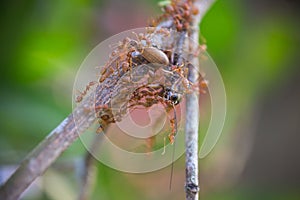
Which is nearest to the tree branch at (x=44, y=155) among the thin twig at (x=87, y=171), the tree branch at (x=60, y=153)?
the tree branch at (x=60, y=153)

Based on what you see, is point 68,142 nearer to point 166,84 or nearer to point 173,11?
point 166,84

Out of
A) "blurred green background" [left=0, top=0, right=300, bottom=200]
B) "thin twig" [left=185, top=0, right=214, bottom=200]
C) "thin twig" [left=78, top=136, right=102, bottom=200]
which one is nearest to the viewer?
"thin twig" [left=185, top=0, right=214, bottom=200]

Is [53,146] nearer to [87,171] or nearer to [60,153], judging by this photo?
[60,153]

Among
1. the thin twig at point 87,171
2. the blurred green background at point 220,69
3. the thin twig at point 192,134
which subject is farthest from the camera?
the blurred green background at point 220,69

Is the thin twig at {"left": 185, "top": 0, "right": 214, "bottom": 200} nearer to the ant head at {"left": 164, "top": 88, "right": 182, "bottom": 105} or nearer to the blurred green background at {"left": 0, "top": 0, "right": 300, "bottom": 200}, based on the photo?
the ant head at {"left": 164, "top": 88, "right": 182, "bottom": 105}

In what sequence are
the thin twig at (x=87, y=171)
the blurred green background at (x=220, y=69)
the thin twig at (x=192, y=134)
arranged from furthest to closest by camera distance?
the blurred green background at (x=220, y=69)
the thin twig at (x=87, y=171)
the thin twig at (x=192, y=134)

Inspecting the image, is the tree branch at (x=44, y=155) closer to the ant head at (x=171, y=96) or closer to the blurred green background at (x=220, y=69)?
the ant head at (x=171, y=96)

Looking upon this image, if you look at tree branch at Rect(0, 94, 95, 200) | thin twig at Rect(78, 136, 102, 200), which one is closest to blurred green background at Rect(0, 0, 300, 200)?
thin twig at Rect(78, 136, 102, 200)

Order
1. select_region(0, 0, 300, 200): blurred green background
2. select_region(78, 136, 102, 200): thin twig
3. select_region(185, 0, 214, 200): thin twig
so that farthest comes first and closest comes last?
select_region(0, 0, 300, 200): blurred green background, select_region(78, 136, 102, 200): thin twig, select_region(185, 0, 214, 200): thin twig

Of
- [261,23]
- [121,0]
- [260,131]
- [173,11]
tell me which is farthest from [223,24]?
[173,11]
